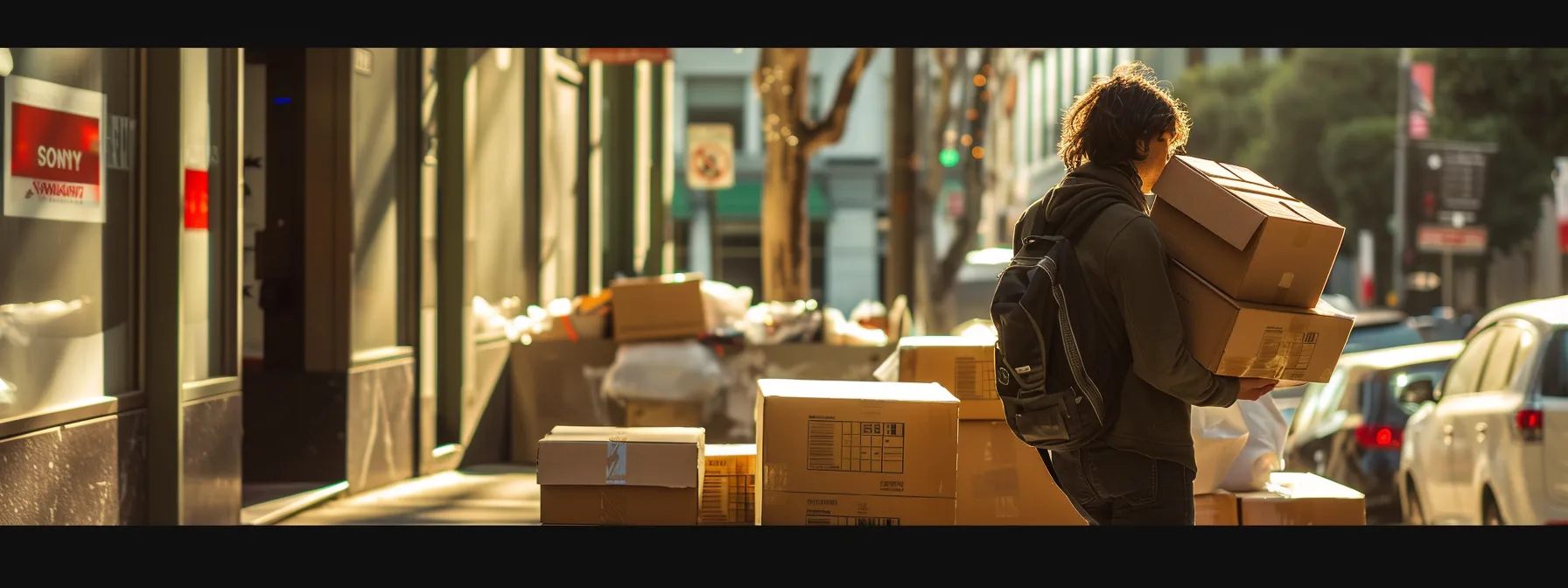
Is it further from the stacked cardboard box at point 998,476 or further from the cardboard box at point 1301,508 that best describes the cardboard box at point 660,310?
the cardboard box at point 1301,508

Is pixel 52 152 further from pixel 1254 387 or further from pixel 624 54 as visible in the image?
pixel 624 54

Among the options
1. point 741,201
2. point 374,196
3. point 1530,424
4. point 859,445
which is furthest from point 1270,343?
point 741,201

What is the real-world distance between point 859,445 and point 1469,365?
16.2 ft

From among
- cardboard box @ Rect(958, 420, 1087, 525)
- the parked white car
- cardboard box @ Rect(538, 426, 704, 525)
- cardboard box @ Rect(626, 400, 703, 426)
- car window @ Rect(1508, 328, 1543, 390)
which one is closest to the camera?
cardboard box @ Rect(538, 426, 704, 525)

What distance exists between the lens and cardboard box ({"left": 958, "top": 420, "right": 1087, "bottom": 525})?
5223 mm

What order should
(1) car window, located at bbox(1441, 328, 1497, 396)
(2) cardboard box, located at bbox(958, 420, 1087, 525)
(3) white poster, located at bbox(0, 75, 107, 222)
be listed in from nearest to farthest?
(2) cardboard box, located at bbox(958, 420, 1087, 525), (3) white poster, located at bbox(0, 75, 107, 222), (1) car window, located at bbox(1441, 328, 1497, 396)

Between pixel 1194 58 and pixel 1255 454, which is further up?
pixel 1194 58

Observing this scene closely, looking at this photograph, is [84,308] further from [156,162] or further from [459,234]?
[459,234]

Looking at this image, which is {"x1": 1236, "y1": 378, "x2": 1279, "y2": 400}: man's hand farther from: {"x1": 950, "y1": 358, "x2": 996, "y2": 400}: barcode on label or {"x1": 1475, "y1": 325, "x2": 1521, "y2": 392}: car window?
{"x1": 1475, "y1": 325, "x2": 1521, "y2": 392}: car window

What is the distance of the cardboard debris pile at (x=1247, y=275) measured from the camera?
3.87m

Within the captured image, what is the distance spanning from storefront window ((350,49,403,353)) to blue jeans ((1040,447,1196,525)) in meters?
6.63

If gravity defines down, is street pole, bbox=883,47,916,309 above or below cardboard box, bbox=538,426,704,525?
above

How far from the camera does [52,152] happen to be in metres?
6.42

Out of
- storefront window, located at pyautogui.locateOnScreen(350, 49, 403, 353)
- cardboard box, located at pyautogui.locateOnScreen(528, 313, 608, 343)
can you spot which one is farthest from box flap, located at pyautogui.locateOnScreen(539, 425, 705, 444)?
cardboard box, located at pyautogui.locateOnScreen(528, 313, 608, 343)
